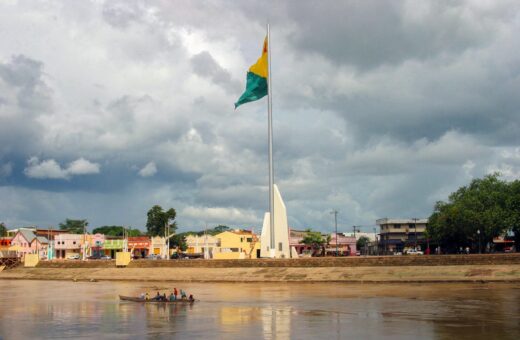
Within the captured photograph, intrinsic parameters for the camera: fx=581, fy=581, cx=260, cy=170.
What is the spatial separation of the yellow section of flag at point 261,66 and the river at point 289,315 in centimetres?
2390

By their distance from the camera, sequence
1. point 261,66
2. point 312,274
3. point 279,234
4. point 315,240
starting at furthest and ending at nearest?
point 315,240, point 279,234, point 261,66, point 312,274

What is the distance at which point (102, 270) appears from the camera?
70375 millimetres

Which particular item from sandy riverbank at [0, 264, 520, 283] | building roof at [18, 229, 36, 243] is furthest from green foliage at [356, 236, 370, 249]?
sandy riverbank at [0, 264, 520, 283]

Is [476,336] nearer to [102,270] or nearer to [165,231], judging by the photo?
[102,270]

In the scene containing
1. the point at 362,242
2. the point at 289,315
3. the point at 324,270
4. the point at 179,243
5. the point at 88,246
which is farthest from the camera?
the point at 362,242

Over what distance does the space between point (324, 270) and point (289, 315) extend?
2529cm

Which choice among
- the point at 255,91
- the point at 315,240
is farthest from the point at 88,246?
the point at 255,91

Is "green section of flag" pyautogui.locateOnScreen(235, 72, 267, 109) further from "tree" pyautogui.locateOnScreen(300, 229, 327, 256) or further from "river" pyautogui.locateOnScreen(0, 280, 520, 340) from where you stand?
"tree" pyautogui.locateOnScreen(300, 229, 327, 256)

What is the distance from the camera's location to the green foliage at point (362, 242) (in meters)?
165

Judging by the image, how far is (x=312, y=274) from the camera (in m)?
53.4

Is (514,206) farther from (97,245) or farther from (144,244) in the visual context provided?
(97,245)

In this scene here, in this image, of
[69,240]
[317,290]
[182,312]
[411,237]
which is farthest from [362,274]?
[411,237]

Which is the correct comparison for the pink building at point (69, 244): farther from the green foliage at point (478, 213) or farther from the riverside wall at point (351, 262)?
the green foliage at point (478, 213)

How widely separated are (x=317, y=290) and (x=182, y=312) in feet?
49.1
